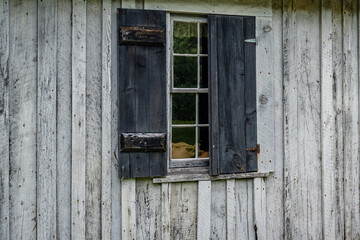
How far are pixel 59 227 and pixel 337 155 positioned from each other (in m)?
2.91

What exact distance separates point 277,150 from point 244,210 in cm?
71

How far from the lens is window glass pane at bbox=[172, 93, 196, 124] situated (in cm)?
311

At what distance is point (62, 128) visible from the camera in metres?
2.77

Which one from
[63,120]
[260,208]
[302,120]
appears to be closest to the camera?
[63,120]

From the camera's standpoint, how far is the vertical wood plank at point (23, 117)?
2.65 metres

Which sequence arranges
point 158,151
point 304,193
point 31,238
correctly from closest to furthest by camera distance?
1. point 31,238
2. point 158,151
3. point 304,193

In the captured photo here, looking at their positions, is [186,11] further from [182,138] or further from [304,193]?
[304,193]

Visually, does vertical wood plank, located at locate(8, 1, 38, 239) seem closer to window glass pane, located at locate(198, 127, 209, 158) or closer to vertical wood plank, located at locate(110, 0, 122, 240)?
vertical wood plank, located at locate(110, 0, 122, 240)

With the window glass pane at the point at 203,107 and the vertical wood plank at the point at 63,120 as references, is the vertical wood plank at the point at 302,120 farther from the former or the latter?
the vertical wood plank at the point at 63,120

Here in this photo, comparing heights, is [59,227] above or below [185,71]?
below

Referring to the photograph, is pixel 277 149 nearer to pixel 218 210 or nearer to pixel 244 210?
pixel 244 210

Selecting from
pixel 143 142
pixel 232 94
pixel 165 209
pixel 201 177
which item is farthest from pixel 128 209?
pixel 232 94

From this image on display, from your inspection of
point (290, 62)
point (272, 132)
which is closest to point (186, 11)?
point (290, 62)

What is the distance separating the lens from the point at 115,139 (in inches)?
113
